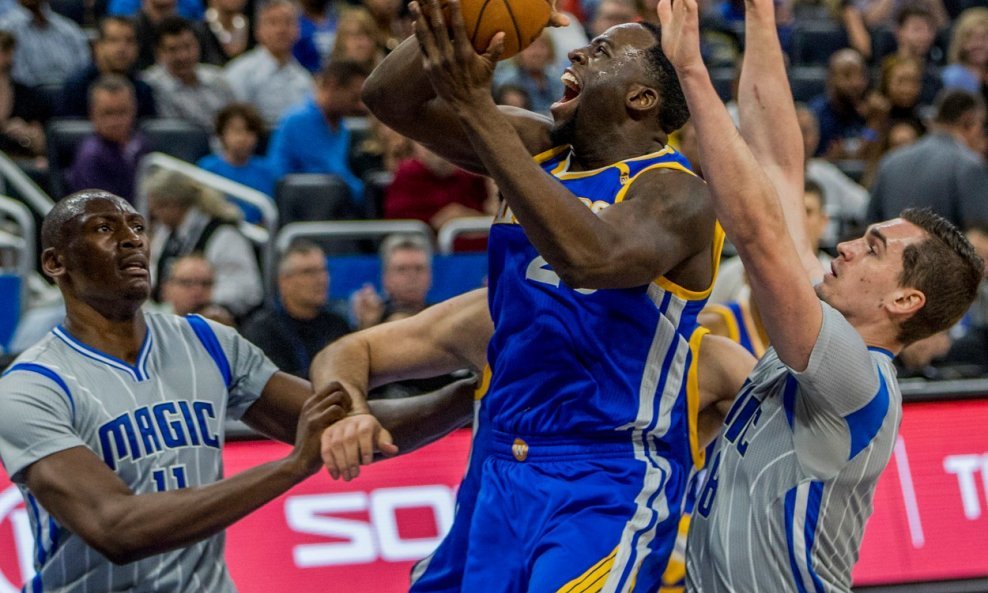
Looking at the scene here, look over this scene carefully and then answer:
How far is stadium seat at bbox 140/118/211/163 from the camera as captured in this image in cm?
871

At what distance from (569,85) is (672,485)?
104 cm

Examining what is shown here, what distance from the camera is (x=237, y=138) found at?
8633mm

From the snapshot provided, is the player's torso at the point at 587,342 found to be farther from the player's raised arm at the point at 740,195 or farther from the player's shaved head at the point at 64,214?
the player's shaved head at the point at 64,214

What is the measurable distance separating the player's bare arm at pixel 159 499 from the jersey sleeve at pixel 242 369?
54cm

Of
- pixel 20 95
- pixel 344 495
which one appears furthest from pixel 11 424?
pixel 20 95

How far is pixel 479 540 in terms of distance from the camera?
3.59 metres

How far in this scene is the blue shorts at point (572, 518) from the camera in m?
3.45

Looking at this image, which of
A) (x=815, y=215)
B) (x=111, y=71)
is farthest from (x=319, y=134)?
(x=815, y=215)

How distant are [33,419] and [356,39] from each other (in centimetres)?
654

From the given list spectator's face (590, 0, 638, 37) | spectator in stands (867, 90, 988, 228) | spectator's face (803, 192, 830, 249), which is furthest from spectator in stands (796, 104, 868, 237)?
spectator's face (803, 192, 830, 249)

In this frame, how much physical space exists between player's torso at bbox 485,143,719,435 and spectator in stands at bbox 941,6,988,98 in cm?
890

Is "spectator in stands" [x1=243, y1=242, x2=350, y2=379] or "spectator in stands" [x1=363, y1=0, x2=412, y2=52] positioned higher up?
"spectator in stands" [x1=363, y1=0, x2=412, y2=52]

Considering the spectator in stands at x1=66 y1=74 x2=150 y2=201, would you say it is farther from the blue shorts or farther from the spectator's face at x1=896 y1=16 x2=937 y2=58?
the spectator's face at x1=896 y1=16 x2=937 y2=58

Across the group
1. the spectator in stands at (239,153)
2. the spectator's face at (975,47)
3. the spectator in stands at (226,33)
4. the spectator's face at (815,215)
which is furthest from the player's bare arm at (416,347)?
the spectator's face at (975,47)
